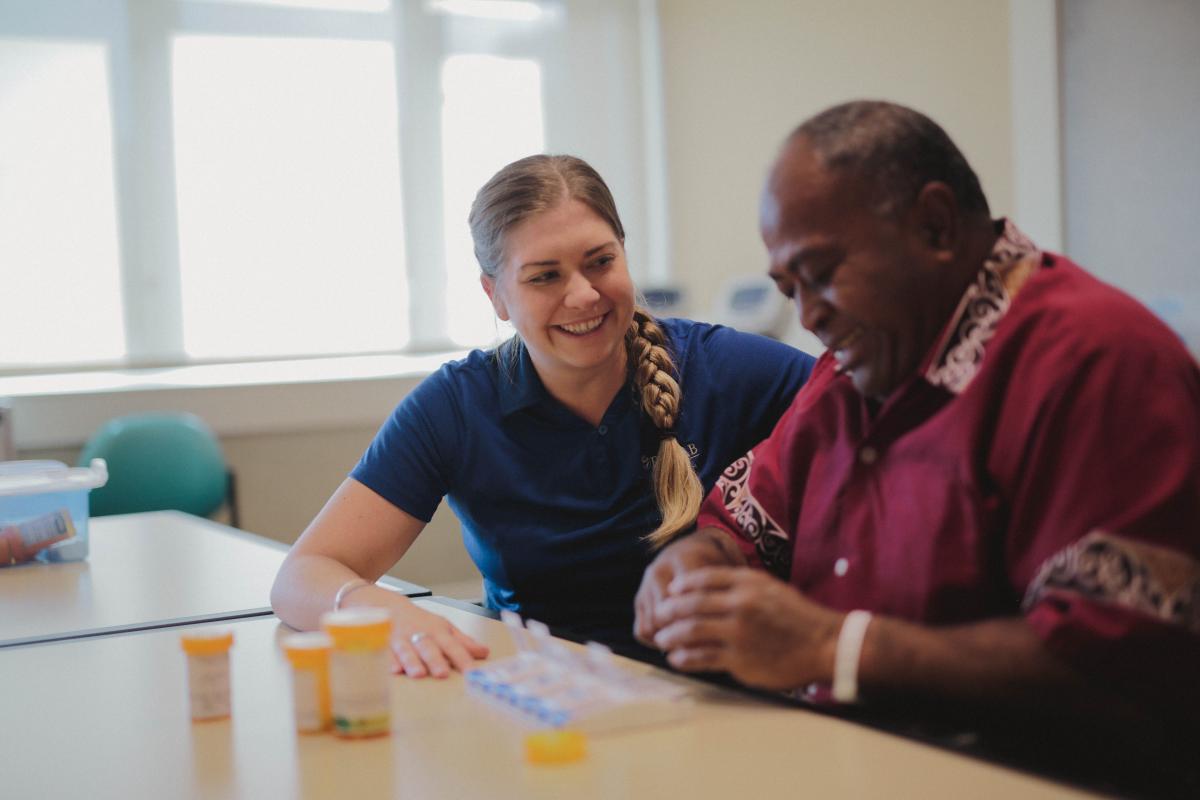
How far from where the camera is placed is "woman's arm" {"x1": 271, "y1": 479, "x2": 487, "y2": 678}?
5.05 feet

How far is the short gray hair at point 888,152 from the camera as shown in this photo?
1.24m

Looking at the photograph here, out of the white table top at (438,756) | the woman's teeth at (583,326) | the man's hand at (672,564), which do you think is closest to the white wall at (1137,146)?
the woman's teeth at (583,326)

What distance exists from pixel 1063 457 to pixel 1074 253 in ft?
10.0

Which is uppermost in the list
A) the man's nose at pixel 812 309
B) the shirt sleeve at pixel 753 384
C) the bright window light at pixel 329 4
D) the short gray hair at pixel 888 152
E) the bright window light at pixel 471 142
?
the bright window light at pixel 329 4

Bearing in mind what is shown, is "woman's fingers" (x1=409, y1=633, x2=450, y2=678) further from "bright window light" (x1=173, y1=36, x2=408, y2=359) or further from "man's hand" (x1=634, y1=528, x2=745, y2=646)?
"bright window light" (x1=173, y1=36, x2=408, y2=359)

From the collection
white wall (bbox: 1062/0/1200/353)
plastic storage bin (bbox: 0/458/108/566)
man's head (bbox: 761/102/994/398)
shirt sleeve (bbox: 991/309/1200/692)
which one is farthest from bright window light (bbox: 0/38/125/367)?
shirt sleeve (bbox: 991/309/1200/692)

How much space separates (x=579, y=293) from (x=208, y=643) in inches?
31.9

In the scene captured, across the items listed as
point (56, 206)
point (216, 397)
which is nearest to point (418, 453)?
point (216, 397)

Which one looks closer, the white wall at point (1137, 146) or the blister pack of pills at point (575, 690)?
the blister pack of pills at point (575, 690)

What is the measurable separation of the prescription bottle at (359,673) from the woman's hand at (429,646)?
0.25 m

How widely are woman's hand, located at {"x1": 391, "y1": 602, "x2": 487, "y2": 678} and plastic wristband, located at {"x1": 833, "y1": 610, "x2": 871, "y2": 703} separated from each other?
51 centimetres

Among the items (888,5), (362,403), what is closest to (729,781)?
(362,403)

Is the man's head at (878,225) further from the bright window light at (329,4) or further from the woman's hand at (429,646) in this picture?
the bright window light at (329,4)

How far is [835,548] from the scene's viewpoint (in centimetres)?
141
